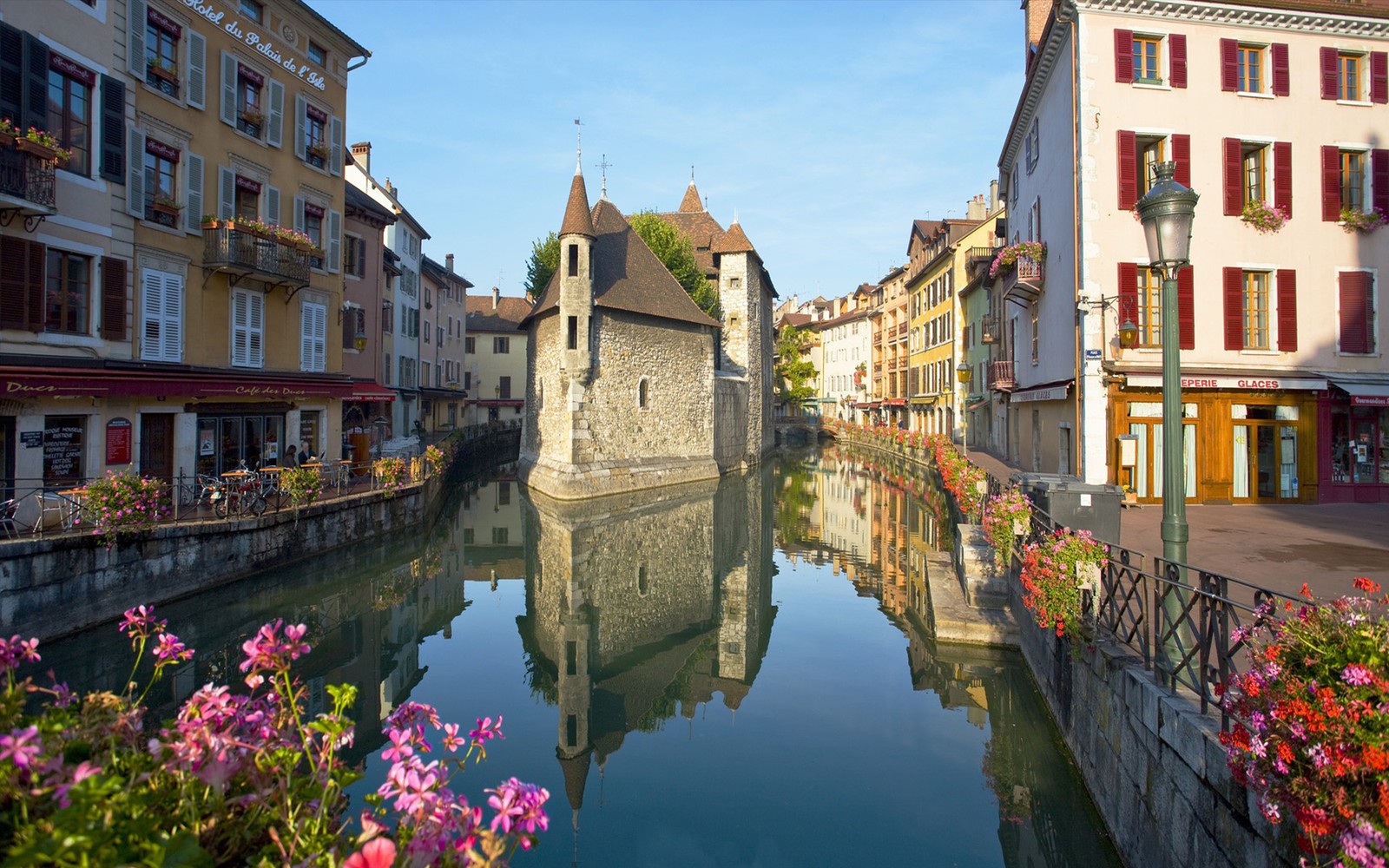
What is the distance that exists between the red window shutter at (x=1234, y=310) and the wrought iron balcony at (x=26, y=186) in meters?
22.2

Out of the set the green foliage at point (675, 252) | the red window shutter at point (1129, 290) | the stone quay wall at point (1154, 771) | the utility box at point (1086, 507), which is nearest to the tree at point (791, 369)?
the green foliage at point (675, 252)

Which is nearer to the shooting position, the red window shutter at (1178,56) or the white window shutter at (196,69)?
the white window shutter at (196,69)

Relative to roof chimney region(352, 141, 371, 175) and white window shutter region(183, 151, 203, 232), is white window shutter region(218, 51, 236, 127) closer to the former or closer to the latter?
white window shutter region(183, 151, 203, 232)

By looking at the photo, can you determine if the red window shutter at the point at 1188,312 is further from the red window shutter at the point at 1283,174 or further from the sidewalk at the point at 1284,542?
the sidewalk at the point at 1284,542

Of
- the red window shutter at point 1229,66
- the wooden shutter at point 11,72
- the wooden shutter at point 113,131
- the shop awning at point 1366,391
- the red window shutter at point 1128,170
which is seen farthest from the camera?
the red window shutter at point 1229,66

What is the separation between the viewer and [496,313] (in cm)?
6331

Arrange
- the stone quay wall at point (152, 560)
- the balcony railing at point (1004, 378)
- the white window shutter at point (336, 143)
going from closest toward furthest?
the stone quay wall at point (152, 560) < the white window shutter at point (336, 143) < the balcony railing at point (1004, 378)

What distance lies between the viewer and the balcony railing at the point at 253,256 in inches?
655

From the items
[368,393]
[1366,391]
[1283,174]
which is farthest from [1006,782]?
[368,393]

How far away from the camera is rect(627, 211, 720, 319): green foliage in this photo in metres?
39.9

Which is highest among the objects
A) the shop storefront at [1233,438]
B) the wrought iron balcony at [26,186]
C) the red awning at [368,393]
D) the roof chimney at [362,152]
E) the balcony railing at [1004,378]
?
the roof chimney at [362,152]

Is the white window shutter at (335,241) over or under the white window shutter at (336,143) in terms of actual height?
under

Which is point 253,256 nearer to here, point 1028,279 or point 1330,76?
point 1028,279

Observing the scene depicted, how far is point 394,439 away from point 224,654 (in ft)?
73.6
